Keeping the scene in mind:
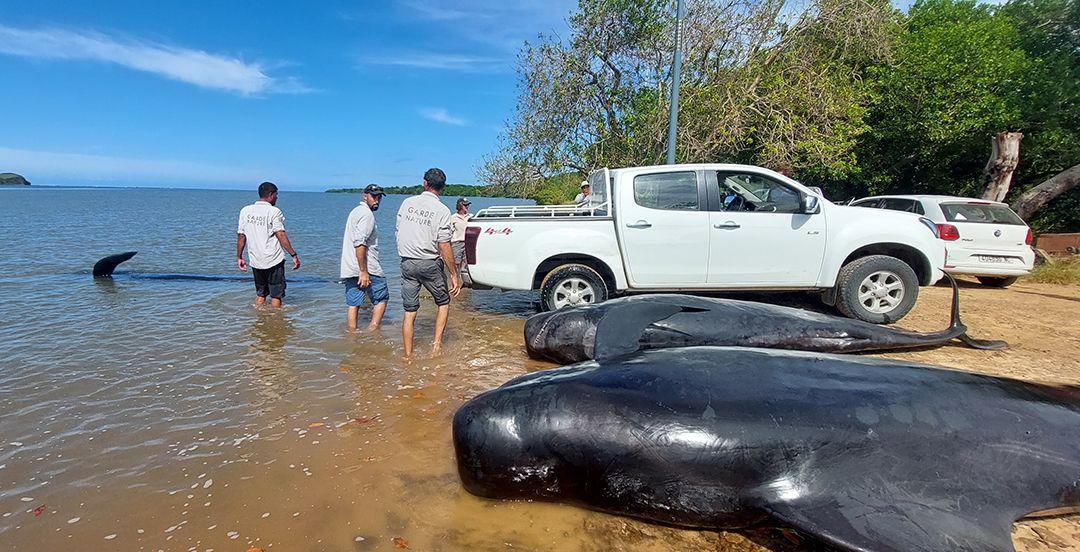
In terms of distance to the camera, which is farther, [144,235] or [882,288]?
[144,235]

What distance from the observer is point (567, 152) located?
565 inches

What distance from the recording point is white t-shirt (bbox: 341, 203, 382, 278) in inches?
230

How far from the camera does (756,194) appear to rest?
642cm

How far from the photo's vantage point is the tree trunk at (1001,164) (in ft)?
39.0

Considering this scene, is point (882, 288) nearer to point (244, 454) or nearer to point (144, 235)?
point (244, 454)

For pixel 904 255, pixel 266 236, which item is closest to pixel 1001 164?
pixel 904 255

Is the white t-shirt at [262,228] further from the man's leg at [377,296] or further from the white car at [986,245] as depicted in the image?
the white car at [986,245]

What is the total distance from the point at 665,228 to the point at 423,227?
115 inches

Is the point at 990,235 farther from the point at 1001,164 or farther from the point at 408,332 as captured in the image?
the point at 408,332

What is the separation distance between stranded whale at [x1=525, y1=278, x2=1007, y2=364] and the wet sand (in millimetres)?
387

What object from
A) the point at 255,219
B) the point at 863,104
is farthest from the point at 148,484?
the point at 863,104

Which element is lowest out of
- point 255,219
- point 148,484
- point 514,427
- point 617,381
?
point 148,484

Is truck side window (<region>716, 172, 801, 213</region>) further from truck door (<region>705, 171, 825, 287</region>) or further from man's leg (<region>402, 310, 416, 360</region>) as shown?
man's leg (<region>402, 310, 416, 360</region>)

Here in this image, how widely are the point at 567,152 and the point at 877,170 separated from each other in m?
11.1
